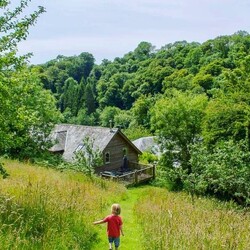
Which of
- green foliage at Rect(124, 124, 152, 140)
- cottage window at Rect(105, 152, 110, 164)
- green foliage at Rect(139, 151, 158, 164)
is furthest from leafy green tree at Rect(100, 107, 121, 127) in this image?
cottage window at Rect(105, 152, 110, 164)

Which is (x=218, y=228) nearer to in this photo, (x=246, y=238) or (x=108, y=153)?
(x=246, y=238)

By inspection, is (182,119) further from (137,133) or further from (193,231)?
(137,133)

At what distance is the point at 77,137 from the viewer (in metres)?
38.8

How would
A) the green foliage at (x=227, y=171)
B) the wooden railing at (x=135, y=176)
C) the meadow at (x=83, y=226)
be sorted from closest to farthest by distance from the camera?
the meadow at (x=83, y=226)
the green foliage at (x=227, y=171)
the wooden railing at (x=135, y=176)

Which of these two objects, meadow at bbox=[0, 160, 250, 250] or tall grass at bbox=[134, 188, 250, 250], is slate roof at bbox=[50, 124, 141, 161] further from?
tall grass at bbox=[134, 188, 250, 250]

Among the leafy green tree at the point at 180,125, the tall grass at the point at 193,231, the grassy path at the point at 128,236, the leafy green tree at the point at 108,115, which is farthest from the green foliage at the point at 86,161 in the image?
the leafy green tree at the point at 108,115

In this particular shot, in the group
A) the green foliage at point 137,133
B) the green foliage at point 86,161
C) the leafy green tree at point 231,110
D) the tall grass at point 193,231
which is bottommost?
the green foliage at point 137,133

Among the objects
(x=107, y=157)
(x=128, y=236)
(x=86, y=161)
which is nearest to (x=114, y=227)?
(x=128, y=236)

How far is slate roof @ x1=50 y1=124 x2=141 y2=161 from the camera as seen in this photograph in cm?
3598

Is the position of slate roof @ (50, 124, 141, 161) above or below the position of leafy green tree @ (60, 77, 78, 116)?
below

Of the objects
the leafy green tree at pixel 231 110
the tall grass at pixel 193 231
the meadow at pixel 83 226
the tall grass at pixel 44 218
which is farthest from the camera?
the leafy green tree at pixel 231 110

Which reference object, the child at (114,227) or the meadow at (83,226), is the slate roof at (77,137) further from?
the child at (114,227)

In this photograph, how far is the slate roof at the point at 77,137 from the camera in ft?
118

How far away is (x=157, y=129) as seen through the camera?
3234cm
